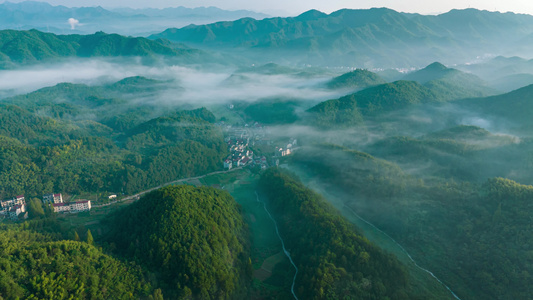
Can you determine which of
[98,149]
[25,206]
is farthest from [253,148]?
[25,206]

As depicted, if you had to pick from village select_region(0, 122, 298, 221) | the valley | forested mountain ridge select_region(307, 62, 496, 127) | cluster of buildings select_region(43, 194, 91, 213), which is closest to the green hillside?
the valley

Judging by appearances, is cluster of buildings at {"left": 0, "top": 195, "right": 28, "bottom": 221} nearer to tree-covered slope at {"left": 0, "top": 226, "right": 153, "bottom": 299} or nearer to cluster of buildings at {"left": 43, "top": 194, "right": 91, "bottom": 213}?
cluster of buildings at {"left": 43, "top": 194, "right": 91, "bottom": 213}

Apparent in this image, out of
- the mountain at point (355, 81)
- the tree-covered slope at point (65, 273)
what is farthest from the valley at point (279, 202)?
the mountain at point (355, 81)

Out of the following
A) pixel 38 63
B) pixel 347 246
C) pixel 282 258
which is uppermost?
pixel 38 63

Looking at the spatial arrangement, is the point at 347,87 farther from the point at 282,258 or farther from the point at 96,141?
the point at 282,258

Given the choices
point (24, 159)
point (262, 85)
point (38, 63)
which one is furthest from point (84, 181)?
point (38, 63)

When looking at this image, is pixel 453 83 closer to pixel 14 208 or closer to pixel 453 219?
pixel 453 219
